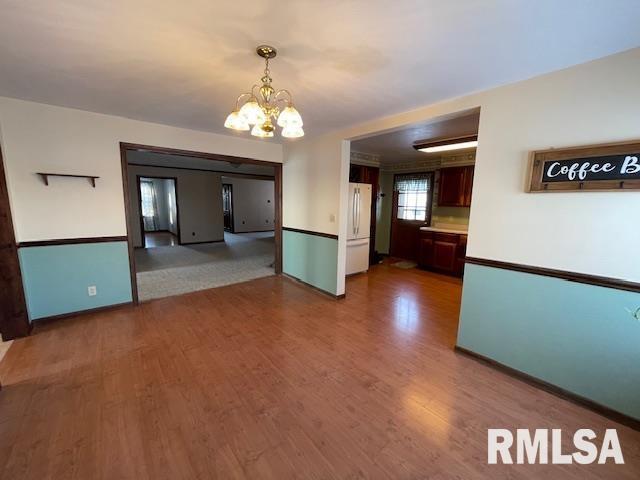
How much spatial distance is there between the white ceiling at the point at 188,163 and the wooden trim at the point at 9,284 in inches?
134

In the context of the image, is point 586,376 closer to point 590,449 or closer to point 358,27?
point 590,449

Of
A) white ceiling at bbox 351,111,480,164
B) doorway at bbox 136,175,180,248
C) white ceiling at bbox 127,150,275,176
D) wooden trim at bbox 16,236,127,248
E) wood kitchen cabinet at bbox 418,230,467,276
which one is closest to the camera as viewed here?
wooden trim at bbox 16,236,127,248

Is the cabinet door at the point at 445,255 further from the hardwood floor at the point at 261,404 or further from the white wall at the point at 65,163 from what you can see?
the white wall at the point at 65,163

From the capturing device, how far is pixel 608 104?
173cm

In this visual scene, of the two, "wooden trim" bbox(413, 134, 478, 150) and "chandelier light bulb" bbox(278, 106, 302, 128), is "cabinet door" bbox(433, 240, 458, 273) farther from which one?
"chandelier light bulb" bbox(278, 106, 302, 128)

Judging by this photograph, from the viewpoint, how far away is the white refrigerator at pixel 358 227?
15.7 ft

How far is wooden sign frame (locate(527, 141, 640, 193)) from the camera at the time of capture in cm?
166

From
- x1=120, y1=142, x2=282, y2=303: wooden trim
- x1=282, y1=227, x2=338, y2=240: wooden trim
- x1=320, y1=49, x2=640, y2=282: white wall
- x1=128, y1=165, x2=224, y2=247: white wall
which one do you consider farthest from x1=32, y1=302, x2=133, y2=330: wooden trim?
x1=128, y1=165, x2=224, y2=247: white wall

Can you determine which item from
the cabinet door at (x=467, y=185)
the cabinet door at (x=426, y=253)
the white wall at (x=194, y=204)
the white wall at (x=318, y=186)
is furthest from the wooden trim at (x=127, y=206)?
the cabinet door at (x=467, y=185)

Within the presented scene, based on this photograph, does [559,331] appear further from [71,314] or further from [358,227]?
[71,314]

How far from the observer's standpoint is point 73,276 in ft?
10.3

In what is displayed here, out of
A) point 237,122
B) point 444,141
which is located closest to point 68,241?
point 237,122

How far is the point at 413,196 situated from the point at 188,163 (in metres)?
5.93

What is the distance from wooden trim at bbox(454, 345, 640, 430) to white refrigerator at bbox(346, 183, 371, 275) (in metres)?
2.71
